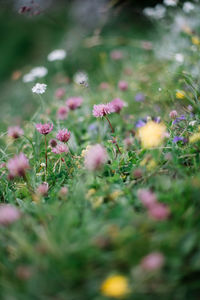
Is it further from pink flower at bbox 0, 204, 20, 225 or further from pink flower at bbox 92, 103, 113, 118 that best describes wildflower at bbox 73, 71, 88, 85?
pink flower at bbox 0, 204, 20, 225

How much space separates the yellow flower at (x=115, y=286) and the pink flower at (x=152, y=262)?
0.21ft

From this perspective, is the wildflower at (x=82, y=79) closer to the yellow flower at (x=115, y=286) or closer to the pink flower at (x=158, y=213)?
the pink flower at (x=158, y=213)

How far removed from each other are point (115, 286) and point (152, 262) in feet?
0.36

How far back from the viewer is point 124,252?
0.78 metres

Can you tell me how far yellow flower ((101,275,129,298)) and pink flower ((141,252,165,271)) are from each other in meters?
0.07

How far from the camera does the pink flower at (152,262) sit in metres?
0.72

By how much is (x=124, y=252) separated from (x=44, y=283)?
24 centimetres

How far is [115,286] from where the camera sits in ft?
2.32

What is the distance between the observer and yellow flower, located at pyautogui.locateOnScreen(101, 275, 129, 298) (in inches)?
27.7

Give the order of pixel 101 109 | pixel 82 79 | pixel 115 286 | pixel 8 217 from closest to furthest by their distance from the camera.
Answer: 1. pixel 115 286
2. pixel 8 217
3. pixel 101 109
4. pixel 82 79

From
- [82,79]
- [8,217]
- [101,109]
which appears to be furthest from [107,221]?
[82,79]

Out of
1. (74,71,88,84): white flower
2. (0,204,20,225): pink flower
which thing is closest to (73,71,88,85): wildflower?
(74,71,88,84): white flower

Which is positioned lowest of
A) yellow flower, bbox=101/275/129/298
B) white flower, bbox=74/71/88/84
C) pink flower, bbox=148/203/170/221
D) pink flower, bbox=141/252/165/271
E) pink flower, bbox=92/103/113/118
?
yellow flower, bbox=101/275/129/298

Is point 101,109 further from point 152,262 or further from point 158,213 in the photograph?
point 152,262
